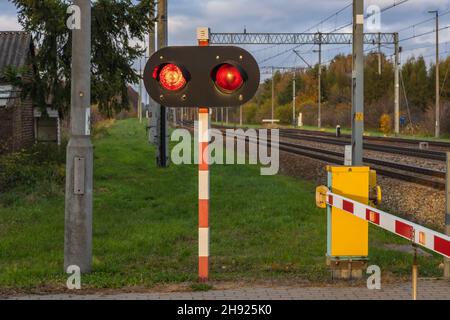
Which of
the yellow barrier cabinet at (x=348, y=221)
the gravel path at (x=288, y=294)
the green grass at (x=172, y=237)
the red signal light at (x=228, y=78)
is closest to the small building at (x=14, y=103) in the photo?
the green grass at (x=172, y=237)

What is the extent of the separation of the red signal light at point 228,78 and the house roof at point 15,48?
14561 millimetres

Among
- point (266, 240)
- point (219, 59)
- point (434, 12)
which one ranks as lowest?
point (266, 240)

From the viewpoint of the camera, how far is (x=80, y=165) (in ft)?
24.5

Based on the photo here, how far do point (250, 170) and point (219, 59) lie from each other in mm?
16724

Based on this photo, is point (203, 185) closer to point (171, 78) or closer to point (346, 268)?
point (171, 78)

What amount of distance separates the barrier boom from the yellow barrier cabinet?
16 cm

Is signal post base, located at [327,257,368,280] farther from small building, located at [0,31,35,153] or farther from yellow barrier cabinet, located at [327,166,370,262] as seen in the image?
small building, located at [0,31,35,153]

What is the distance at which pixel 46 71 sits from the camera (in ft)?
63.0

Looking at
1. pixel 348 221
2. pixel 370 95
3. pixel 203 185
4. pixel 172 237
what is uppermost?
pixel 370 95

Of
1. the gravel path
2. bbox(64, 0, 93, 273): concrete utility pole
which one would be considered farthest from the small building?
the gravel path

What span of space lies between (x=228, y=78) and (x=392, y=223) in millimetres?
2135

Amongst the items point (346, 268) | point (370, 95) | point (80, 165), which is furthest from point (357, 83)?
point (370, 95)
